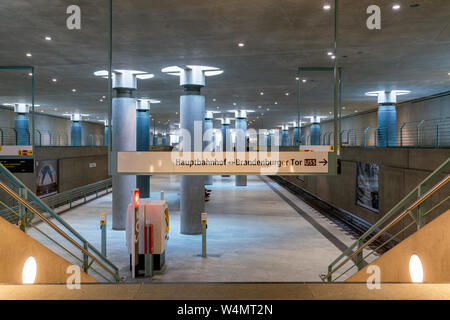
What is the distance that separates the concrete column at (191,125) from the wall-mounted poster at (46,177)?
11.0 m

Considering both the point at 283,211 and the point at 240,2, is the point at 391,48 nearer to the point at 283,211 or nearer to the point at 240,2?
the point at 240,2

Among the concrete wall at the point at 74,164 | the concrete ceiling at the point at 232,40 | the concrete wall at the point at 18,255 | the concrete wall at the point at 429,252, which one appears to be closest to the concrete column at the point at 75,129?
the concrete wall at the point at 74,164

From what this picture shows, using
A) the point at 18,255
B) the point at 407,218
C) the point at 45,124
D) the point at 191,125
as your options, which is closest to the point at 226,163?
the point at 18,255

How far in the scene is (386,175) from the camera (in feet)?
49.6

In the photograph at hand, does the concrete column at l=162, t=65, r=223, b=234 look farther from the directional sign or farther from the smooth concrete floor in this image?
the directional sign

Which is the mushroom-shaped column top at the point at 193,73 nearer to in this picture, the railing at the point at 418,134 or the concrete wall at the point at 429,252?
the railing at the point at 418,134

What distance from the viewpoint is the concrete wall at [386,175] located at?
11.7 m

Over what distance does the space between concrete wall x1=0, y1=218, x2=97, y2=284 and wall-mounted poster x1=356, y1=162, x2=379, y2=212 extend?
46.1 ft

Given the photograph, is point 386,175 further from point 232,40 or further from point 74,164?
point 74,164

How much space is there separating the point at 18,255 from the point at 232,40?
6.77m

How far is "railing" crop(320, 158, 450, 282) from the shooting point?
4473 millimetres
